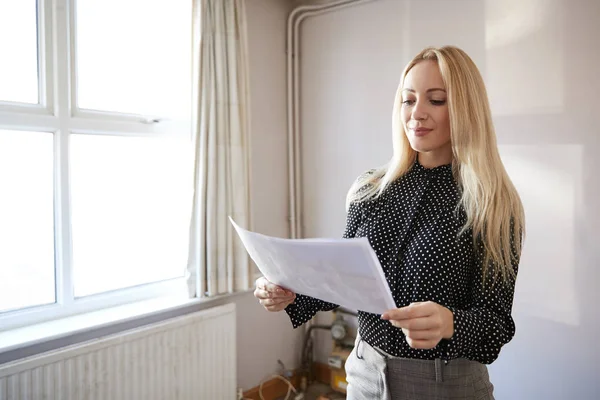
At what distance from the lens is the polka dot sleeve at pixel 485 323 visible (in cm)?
85

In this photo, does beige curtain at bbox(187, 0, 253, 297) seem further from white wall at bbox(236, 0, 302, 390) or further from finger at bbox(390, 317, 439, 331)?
finger at bbox(390, 317, 439, 331)

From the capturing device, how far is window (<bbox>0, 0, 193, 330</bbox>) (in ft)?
5.82

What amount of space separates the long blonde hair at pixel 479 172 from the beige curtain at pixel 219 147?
1.27 metres

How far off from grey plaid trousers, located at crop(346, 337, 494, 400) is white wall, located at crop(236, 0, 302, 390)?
154 centimetres

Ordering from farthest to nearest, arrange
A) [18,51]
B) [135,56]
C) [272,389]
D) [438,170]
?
1. [272,389]
2. [135,56]
3. [18,51]
4. [438,170]

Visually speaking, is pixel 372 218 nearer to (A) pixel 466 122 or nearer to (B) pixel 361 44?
(A) pixel 466 122

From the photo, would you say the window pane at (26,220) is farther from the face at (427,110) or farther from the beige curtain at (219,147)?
the face at (427,110)

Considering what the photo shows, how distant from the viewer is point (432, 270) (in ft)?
3.23

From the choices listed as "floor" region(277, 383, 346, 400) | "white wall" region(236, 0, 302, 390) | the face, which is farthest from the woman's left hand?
"floor" region(277, 383, 346, 400)

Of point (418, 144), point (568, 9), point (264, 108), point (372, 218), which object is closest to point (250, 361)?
point (264, 108)

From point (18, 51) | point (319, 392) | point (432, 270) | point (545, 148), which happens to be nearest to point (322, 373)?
point (319, 392)

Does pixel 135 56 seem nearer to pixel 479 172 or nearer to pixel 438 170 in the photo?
pixel 438 170

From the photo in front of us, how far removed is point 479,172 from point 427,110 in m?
0.18

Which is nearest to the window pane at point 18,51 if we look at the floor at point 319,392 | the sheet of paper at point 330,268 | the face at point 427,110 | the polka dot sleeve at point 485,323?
the sheet of paper at point 330,268
